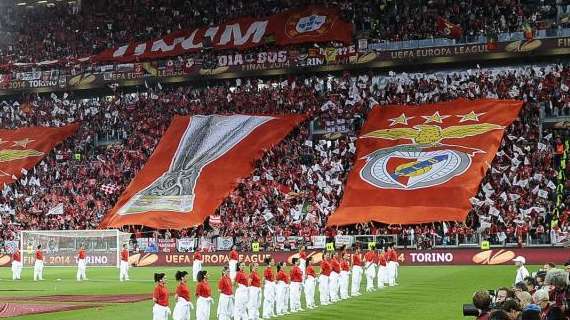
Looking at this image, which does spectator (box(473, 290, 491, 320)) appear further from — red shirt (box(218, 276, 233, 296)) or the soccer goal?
the soccer goal

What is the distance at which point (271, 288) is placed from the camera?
26.5 meters

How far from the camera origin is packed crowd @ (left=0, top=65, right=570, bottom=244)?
4934cm

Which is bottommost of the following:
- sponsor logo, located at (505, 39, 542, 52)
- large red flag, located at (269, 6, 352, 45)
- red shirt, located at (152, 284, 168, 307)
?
red shirt, located at (152, 284, 168, 307)

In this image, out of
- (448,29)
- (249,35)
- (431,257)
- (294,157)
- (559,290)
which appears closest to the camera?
(559,290)

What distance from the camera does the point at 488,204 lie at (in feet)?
162

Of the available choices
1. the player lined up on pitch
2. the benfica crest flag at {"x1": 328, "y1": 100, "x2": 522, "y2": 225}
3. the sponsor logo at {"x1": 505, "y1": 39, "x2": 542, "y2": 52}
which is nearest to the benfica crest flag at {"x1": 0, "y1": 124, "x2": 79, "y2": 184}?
the benfica crest flag at {"x1": 328, "y1": 100, "x2": 522, "y2": 225}

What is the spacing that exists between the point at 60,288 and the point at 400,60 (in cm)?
3128

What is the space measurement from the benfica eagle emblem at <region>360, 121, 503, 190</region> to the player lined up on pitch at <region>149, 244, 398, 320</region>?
51.9 ft

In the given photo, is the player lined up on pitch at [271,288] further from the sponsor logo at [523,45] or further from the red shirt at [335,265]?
the sponsor logo at [523,45]

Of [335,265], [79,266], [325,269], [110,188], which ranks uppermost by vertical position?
[110,188]

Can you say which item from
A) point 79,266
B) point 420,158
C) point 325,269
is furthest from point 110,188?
point 325,269

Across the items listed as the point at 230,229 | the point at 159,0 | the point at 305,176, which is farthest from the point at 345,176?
the point at 159,0

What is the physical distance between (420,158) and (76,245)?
20.9 metres

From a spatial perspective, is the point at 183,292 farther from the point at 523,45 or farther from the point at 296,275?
the point at 523,45
